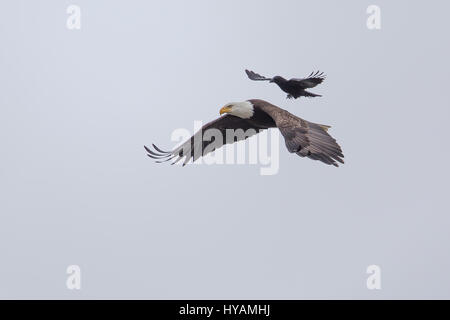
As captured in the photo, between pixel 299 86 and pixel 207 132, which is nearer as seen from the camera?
pixel 299 86

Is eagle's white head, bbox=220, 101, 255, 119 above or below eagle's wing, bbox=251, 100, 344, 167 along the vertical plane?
above

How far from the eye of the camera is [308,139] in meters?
15.4

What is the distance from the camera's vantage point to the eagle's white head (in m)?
17.7

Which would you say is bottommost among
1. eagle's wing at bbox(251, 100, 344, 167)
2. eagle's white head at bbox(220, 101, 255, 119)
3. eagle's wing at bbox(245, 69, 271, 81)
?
eagle's wing at bbox(251, 100, 344, 167)

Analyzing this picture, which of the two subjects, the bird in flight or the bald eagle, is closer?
the bald eagle

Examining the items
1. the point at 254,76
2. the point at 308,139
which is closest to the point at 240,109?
the point at 254,76

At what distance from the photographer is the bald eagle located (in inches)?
594

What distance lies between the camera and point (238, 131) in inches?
732

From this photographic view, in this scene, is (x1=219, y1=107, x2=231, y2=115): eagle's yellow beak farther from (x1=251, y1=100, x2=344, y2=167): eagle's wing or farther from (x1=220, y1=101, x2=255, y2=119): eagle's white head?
(x1=251, y1=100, x2=344, y2=167): eagle's wing

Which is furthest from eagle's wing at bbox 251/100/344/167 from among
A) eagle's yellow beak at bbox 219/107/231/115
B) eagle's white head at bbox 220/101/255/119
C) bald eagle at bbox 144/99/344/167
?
eagle's yellow beak at bbox 219/107/231/115

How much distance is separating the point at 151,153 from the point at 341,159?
4933 mm

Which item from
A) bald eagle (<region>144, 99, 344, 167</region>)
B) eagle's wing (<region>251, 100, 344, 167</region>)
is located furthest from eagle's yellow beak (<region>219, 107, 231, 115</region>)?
eagle's wing (<region>251, 100, 344, 167</region>)
